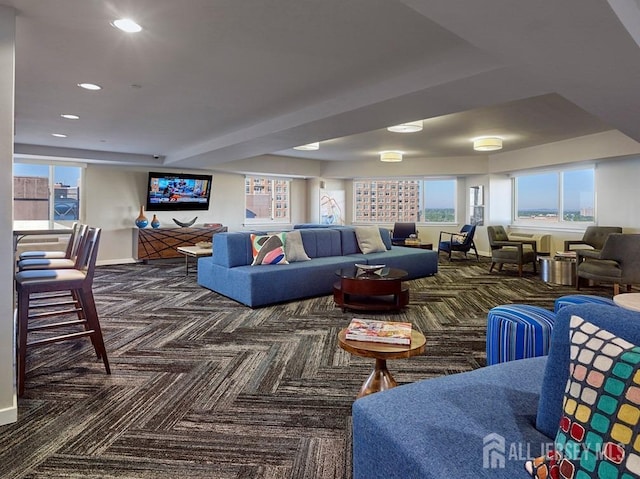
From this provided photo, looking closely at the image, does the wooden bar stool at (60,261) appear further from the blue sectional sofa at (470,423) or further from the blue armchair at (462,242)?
the blue armchair at (462,242)

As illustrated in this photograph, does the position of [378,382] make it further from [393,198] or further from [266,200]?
[393,198]

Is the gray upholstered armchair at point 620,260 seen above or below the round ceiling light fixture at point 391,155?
below

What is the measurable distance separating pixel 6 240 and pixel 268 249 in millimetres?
2990

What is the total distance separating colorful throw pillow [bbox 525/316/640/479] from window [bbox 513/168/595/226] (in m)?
7.63

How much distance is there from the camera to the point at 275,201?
9.99 metres

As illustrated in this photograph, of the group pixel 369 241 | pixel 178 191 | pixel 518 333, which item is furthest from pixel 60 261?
pixel 178 191

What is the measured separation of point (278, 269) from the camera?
4605 millimetres

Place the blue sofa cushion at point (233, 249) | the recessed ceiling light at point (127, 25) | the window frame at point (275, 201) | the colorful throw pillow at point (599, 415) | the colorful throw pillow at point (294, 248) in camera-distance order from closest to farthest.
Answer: the colorful throw pillow at point (599, 415) → the recessed ceiling light at point (127, 25) → the blue sofa cushion at point (233, 249) → the colorful throw pillow at point (294, 248) → the window frame at point (275, 201)

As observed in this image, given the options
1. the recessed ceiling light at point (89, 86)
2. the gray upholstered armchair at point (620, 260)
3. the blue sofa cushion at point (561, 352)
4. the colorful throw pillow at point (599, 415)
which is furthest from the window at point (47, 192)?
the gray upholstered armchair at point (620, 260)

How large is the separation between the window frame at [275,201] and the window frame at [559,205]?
5.45m

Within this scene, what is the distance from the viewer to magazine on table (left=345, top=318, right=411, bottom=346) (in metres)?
2.06

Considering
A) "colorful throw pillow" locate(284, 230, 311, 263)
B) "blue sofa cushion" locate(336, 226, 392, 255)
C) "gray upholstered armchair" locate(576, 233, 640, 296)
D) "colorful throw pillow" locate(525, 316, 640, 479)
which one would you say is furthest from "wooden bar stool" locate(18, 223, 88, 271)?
"gray upholstered armchair" locate(576, 233, 640, 296)

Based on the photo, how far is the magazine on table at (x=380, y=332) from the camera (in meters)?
2.06

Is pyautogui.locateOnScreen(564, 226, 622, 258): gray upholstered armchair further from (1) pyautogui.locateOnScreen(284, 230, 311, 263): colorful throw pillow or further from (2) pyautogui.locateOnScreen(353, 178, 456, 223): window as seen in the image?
(1) pyautogui.locateOnScreen(284, 230, 311, 263): colorful throw pillow
